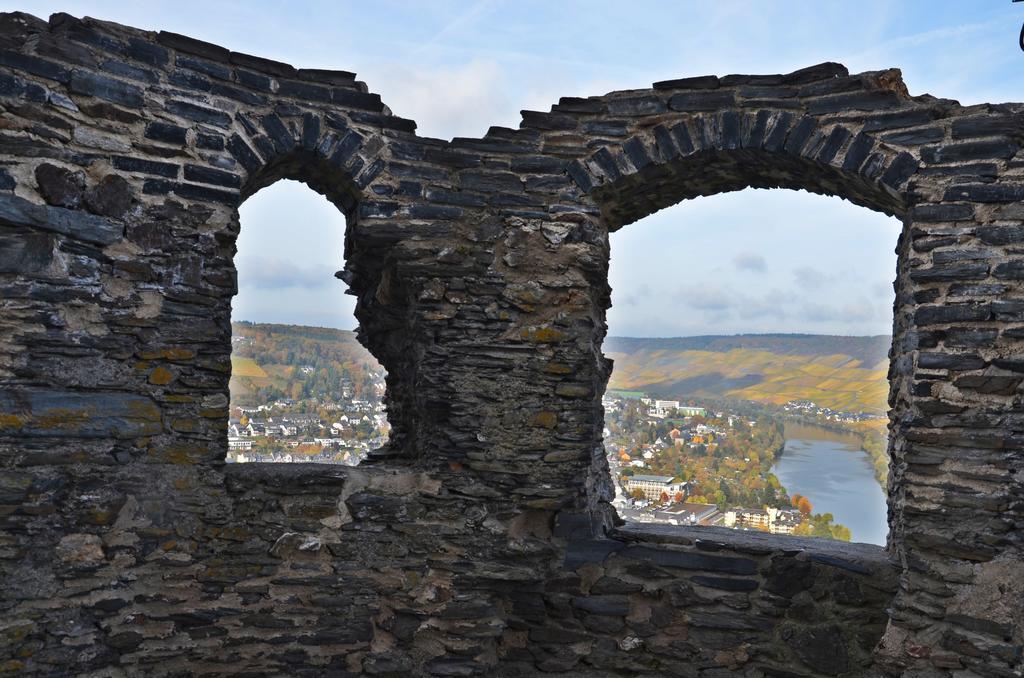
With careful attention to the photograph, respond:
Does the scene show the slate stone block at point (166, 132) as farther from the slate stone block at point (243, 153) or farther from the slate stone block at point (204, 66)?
the slate stone block at point (204, 66)

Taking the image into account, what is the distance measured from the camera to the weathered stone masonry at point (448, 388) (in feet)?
13.1

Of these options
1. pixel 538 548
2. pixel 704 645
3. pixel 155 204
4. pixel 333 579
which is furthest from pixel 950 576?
pixel 155 204

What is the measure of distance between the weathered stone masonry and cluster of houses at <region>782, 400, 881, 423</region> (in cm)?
289

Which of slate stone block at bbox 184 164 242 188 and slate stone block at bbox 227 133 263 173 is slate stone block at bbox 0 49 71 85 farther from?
slate stone block at bbox 227 133 263 173

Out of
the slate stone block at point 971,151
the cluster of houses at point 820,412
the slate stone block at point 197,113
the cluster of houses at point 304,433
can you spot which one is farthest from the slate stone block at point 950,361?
the slate stone block at point 197,113

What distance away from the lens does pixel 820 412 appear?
815 centimetres

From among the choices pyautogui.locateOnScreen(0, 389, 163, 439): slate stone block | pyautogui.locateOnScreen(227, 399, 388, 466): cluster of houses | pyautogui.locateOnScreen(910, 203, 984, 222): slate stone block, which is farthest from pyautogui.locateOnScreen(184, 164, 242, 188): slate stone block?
pyautogui.locateOnScreen(910, 203, 984, 222): slate stone block

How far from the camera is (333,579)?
15.3 ft

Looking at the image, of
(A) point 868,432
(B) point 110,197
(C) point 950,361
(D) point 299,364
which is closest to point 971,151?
(C) point 950,361

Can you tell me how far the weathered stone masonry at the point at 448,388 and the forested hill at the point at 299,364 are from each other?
6.99ft

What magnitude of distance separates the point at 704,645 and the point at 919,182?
283cm

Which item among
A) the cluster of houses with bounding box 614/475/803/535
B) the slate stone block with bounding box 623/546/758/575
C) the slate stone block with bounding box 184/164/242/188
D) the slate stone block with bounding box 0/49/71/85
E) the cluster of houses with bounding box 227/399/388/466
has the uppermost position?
the slate stone block with bounding box 0/49/71/85

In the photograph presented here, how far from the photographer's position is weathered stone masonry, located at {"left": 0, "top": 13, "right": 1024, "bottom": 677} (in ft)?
13.1

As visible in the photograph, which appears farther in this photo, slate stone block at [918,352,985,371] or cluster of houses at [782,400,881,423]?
cluster of houses at [782,400,881,423]
